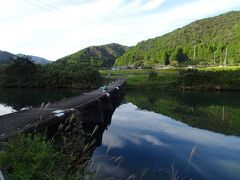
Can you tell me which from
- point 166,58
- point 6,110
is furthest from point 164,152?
point 166,58

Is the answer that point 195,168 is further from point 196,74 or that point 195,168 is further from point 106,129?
point 196,74

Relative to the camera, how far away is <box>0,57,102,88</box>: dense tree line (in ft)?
270

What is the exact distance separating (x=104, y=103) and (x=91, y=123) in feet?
29.3

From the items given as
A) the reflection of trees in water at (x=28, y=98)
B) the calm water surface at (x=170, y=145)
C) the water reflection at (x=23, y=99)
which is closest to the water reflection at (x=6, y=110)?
the water reflection at (x=23, y=99)

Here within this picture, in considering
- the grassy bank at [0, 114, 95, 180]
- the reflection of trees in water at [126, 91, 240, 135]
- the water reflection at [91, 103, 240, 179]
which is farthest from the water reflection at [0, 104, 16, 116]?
the grassy bank at [0, 114, 95, 180]

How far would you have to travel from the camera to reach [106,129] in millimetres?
29250

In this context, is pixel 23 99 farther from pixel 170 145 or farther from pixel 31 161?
pixel 31 161

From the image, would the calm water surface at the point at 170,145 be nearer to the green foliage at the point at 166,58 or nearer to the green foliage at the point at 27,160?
the green foliage at the point at 27,160

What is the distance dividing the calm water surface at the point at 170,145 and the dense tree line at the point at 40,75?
4235 centimetres

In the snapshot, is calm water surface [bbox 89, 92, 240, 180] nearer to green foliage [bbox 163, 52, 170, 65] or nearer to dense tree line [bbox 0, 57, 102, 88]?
dense tree line [bbox 0, 57, 102, 88]

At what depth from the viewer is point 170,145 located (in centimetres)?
2258

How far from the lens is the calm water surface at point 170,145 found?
1631cm

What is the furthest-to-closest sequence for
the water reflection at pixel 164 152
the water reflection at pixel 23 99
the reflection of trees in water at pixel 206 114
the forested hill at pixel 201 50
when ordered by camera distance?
1. the forested hill at pixel 201 50
2. the water reflection at pixel 23 99
3. the reflection of trees in water at pixel 206 114
4. the water reflection at pixel 164 152

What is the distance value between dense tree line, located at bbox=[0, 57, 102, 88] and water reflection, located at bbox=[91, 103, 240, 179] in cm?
5058
